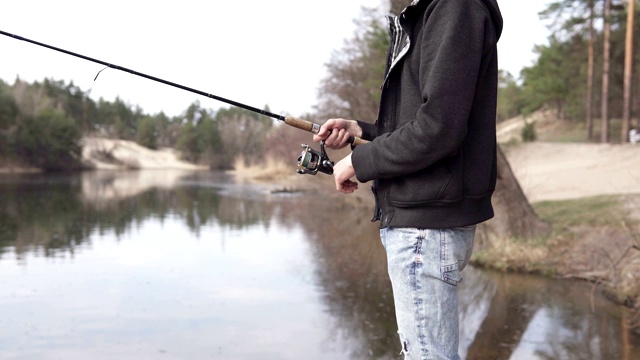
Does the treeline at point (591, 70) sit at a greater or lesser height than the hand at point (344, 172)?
greater

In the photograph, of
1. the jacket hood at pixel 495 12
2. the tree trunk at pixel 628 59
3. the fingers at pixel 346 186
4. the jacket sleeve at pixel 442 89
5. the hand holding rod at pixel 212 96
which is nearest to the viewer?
the jacket sleeve at pixel 442 89

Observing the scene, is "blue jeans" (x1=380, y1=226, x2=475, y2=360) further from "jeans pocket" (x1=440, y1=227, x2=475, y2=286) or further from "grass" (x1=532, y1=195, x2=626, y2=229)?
"grass" (x1=532, y1=195, x2=626, y2=229)

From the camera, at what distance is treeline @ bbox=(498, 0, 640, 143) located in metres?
28.3

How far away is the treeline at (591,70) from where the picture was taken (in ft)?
93.0

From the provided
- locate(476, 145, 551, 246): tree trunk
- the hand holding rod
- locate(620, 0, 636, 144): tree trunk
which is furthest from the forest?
the hand holding rod

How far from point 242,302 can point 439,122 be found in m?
5.12

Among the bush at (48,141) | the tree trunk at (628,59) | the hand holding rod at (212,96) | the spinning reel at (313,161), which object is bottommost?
the spinning reel at (313,161)

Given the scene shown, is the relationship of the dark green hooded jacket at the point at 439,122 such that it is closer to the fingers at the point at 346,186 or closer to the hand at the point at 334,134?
the fingers at the point at 346,186

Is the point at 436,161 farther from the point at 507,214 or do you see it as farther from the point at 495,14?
the point at 507,214

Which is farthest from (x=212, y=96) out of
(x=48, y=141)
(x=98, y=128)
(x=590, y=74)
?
(x=98, y=128)

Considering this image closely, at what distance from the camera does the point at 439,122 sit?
1.94 metres

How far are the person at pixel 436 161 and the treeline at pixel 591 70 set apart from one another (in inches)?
933

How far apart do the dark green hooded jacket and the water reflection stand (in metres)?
3.13

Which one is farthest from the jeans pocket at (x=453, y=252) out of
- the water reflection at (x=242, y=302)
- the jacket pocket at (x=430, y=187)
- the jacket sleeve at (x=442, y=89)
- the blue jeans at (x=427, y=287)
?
the water reflection at (x=242, y=302)
